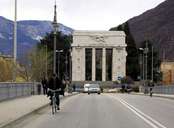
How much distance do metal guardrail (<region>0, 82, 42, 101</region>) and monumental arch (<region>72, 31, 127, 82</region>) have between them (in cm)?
9865

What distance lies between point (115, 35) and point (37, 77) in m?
58.1

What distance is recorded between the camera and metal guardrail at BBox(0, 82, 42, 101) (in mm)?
39031

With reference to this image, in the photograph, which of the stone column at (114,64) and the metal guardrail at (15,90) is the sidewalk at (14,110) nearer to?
the metal guardrail at (15,90)

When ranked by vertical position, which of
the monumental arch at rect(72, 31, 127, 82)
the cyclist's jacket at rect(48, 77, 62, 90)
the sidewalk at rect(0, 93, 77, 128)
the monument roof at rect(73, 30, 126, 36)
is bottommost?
the sidewalk at rect(0, 93, 77, 128)

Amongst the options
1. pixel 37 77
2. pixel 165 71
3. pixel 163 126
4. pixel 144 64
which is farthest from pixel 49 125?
pixel 165 71

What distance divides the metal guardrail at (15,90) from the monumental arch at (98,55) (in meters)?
98.7

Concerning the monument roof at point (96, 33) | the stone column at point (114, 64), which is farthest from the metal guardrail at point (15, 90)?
the stone column at point (114, 64)

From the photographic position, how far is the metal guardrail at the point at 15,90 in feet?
128

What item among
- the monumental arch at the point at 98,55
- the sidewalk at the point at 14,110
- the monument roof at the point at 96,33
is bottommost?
the sidewalk at the point at 14,110

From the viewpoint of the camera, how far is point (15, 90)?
1810 inches

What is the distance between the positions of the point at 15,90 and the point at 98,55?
120m

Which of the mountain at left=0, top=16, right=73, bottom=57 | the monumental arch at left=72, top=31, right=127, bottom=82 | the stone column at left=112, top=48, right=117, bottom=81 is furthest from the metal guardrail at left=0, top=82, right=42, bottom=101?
the stone column at left=112, top=48, right=117, bottom=81

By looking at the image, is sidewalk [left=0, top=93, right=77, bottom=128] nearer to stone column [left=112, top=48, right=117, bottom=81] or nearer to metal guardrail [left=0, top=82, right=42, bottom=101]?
metal guardrail [left=0, top=82, right=42, bottom=101]

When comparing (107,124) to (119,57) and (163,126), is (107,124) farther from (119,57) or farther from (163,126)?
(119,57)
